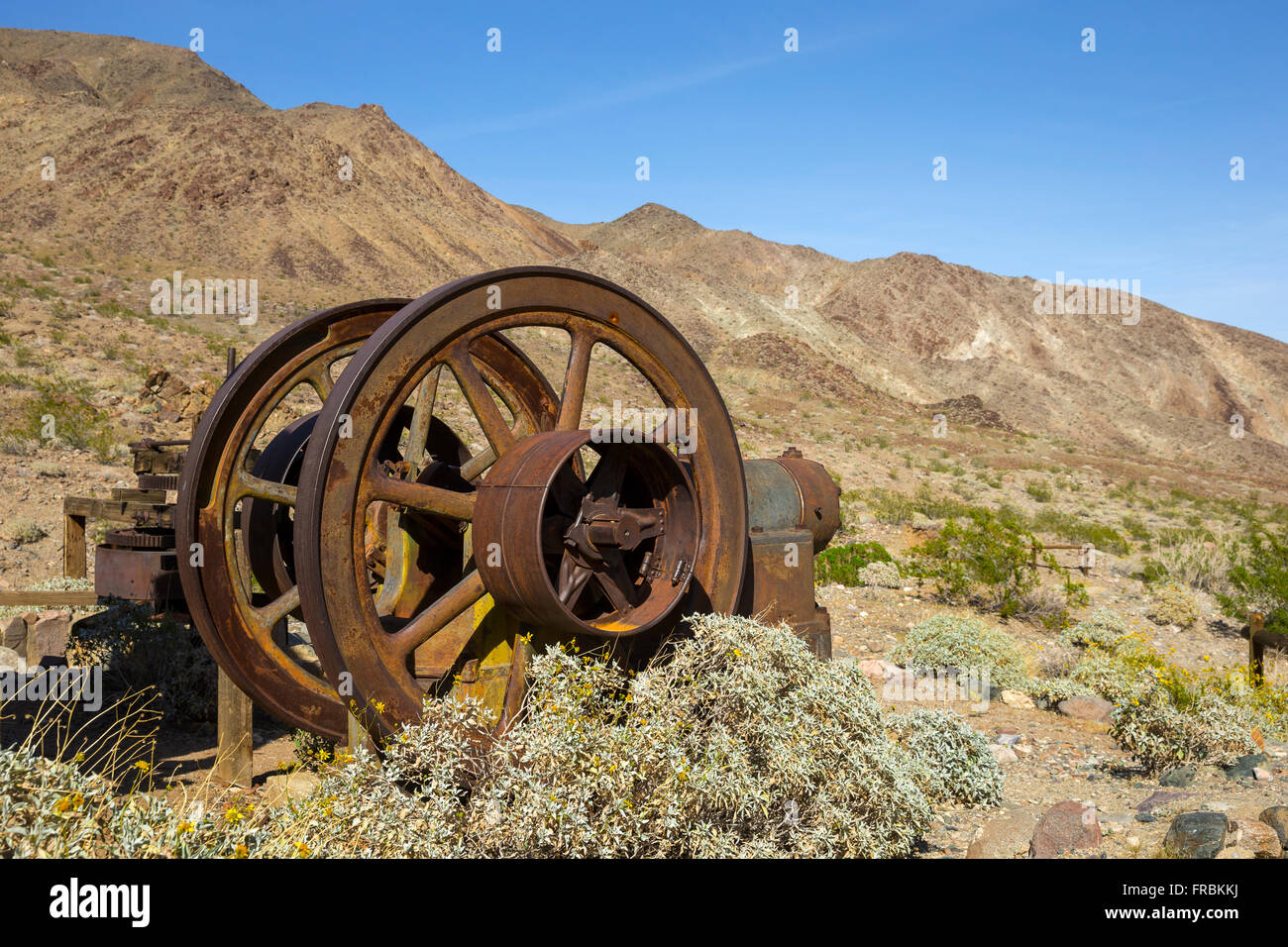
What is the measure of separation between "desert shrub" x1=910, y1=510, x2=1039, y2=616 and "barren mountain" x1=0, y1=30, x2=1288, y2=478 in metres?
20.5

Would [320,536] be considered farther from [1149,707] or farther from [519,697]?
[1149,707]

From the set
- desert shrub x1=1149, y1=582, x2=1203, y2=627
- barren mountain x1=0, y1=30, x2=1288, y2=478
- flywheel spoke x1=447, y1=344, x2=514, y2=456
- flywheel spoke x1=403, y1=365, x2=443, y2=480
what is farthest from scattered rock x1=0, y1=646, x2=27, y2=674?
barren mountain x1=0, y1=30, x2=1288, y2=478

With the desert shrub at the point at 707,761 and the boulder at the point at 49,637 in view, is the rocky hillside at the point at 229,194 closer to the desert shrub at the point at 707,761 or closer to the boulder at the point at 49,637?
the boulder at the point at 49,637

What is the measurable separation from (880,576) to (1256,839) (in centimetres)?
792

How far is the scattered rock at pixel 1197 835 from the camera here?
390 centimetres

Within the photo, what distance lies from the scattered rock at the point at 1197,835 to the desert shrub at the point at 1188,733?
6.14 feet

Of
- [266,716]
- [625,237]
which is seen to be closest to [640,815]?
[266,716]

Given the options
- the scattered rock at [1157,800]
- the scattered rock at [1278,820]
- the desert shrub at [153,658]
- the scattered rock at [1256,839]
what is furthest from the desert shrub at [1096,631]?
the desert shrub at [153,658]

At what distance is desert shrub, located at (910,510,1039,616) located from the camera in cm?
1123

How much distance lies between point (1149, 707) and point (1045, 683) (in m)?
1.69

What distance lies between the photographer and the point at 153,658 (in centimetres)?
627

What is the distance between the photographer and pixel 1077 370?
54.9m
